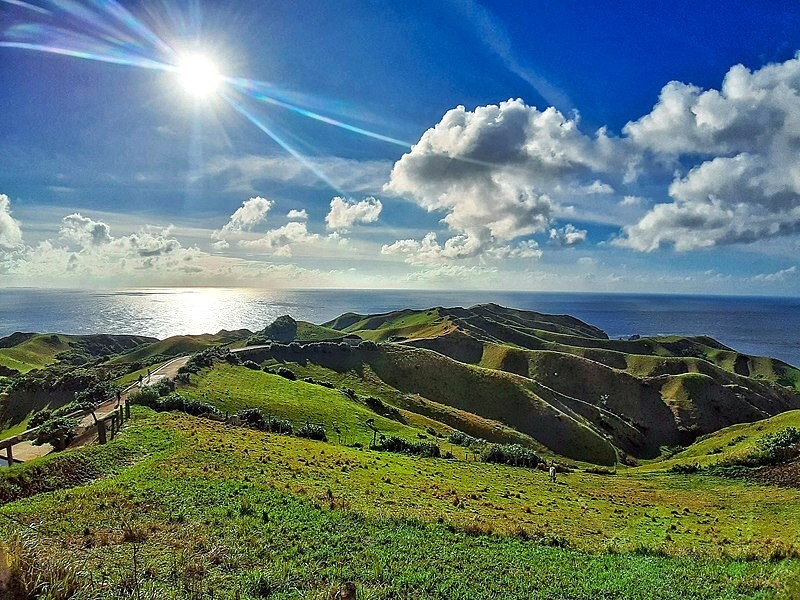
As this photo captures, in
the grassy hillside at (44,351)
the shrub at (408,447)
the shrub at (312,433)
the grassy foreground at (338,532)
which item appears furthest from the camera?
the grassy hillside at (44,351)

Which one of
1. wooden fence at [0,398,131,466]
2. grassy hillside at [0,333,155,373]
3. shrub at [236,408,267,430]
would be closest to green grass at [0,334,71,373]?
grassy hillside at [0,333,155,373]

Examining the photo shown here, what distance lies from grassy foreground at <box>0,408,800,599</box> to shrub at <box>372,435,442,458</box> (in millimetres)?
10087

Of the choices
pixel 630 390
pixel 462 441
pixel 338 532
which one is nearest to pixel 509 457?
pixel 462 441

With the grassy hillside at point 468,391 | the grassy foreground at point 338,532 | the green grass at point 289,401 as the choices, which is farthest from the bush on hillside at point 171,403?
the grassy hillside at point 468,391

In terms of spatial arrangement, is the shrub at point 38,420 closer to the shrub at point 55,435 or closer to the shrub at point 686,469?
the shrub at point 55,435

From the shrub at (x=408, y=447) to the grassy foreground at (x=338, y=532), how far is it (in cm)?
1009

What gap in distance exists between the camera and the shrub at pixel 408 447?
138ft

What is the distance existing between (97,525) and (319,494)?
926cm

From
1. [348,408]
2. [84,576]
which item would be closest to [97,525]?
[84,576]

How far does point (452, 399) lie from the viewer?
86.1 metres

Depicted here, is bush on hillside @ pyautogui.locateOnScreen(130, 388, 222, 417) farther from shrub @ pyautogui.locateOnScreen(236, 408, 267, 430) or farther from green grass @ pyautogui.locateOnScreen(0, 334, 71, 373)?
green grass @ pyautogui.locateOnScreen(0, 334, 71, 373)

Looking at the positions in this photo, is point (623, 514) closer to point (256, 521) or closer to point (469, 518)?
point (469, 518)

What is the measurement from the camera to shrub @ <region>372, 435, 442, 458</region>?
138 ft

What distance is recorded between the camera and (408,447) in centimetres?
4319
